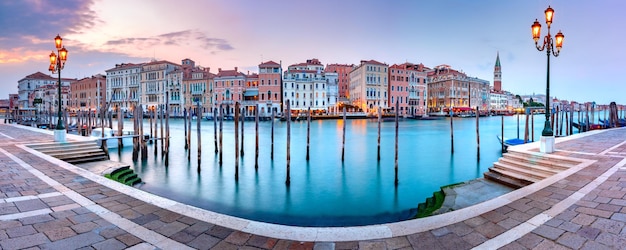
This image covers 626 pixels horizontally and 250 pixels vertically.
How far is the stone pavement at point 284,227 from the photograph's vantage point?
3.43 metres

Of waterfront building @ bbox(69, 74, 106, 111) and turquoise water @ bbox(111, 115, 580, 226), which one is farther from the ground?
waterfront building @ bbox(69, 74, 106, 111)

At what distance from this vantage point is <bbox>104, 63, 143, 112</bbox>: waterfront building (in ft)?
225

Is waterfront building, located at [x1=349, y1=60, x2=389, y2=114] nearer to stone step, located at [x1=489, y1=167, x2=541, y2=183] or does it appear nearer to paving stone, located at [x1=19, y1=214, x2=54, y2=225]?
stone step, located at [x1=489, y1=167, x2=541, y2=183]

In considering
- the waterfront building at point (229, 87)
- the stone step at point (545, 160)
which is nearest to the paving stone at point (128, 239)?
the stone step at point (545, 160)

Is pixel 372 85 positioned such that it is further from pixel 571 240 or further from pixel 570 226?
pixel 571 240

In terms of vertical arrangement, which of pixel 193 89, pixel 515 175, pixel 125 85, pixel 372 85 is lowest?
pixel 515 175

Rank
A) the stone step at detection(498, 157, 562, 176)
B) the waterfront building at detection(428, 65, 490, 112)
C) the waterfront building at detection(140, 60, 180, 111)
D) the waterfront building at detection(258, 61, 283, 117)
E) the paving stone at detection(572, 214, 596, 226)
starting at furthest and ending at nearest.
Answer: the waterfront building at detection(428, 65, 490, 112) → the waterfront building at detection(140, 60, 180, 111) → the waterfront building at detection(258, 61, 283, 117) → the stone step at detection(498, 157, 562, 176) → the paving stone at detection(572, 214, 596, 226)

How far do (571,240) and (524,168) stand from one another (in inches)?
216


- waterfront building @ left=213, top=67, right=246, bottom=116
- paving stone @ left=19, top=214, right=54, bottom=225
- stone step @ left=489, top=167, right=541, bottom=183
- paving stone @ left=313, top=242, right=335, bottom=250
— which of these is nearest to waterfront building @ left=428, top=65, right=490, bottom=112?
waterfront building @ left=213, top=67, right=246, bottom=116

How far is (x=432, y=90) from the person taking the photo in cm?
8450

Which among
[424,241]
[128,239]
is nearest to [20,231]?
[128,239]

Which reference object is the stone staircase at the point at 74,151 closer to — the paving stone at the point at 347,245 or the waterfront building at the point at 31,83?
the paving stone at the point at 347,245

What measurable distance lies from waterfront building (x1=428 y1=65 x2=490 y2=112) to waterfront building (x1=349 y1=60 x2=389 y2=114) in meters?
23.8

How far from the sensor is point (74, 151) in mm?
11703
